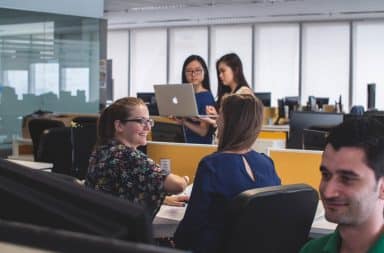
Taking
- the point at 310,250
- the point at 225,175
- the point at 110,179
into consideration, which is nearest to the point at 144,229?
the point at 310,250

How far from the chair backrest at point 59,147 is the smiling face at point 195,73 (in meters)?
0.98

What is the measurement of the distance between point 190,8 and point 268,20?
204cm

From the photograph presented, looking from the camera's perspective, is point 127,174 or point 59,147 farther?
point 59,147

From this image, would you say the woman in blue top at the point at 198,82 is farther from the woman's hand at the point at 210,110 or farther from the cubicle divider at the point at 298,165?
the cubicle divider at the point at 298,165

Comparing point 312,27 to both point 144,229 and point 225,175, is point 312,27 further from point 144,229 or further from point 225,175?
point 144,229

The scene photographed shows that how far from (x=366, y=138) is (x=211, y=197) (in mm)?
977

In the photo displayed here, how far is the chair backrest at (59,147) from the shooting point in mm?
4484

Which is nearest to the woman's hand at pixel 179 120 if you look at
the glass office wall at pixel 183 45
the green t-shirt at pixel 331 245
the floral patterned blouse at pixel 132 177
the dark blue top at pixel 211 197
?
the floral patterned blouse at pixel 132 177

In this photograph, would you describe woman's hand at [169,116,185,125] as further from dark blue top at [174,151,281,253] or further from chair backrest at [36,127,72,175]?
dark blue top at [174,151,281,253]

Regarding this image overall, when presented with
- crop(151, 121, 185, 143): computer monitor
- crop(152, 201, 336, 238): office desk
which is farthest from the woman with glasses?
crop(151, 121, 185, 143): computer monitor

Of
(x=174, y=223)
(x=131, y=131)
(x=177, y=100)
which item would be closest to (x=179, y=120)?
(x=177, y=100)

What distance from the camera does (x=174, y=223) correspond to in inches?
102

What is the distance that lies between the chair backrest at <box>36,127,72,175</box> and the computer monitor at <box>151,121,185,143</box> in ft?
2.52

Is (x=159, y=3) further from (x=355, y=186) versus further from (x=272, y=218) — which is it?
(x=355, y=186)
